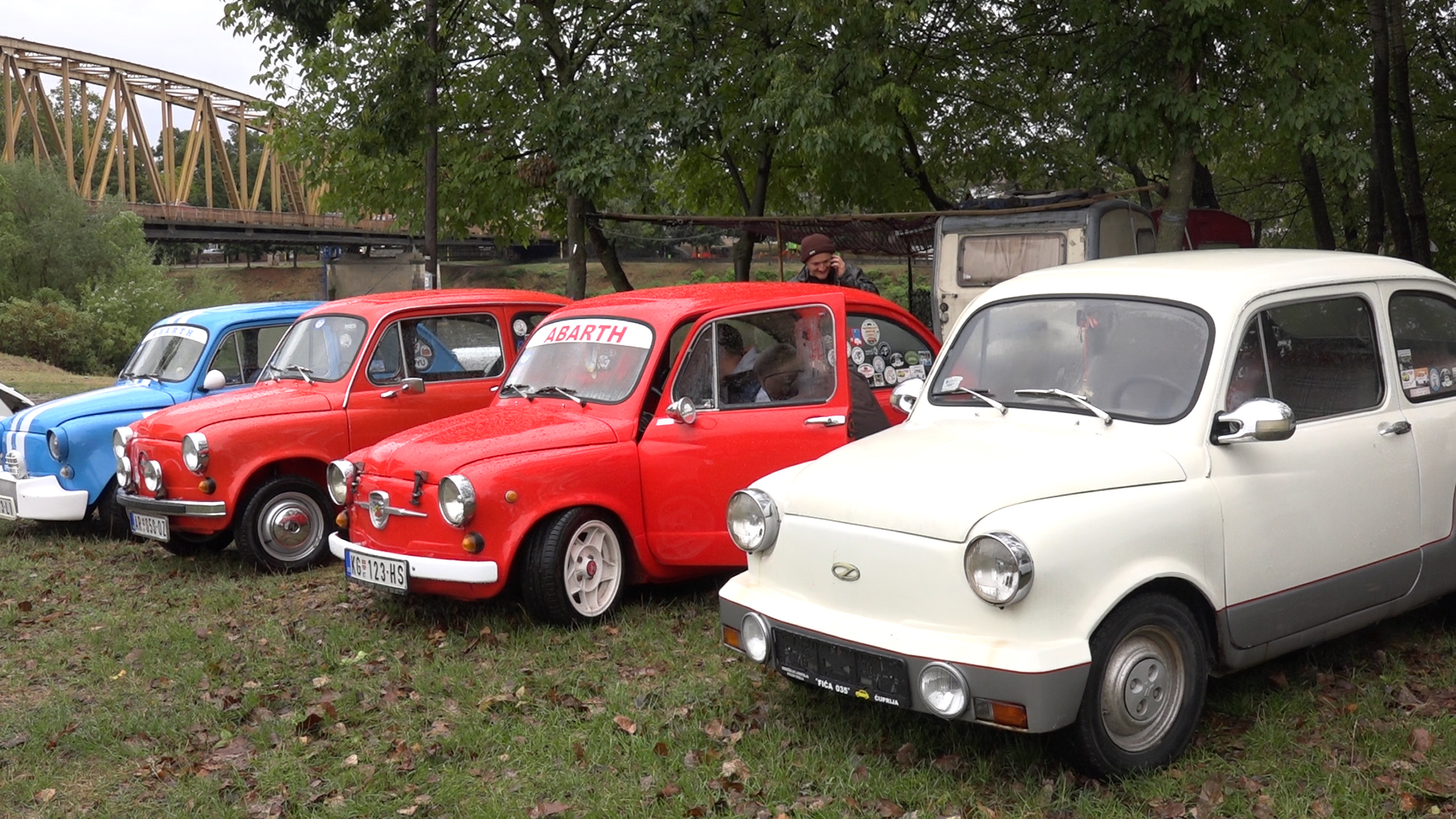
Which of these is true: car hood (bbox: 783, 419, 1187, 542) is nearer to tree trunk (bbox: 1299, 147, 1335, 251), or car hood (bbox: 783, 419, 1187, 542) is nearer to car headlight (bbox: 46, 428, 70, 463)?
car headlight (bbox: 46, 428, 70, 463)

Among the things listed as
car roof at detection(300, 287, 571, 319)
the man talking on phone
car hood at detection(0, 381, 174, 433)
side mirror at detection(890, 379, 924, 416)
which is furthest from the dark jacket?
car hood at detection(0, 381, 174, 433)

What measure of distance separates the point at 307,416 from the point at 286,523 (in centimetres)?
72

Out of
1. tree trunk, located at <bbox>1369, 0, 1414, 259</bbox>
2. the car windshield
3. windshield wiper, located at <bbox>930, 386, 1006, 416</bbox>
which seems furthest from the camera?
tree trunk, located at <bbox>1369, 0, 1414, 259</bbox>

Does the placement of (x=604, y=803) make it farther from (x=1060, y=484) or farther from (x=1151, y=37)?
(x=1151, y=37)

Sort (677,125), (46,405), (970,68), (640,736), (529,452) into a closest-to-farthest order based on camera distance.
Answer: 1. (640,736)
2. (529,452)
3. (46,405)
4. (677,125)
5. (970,68)

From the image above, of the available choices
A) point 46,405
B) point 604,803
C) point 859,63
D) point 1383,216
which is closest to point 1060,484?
point 604,803

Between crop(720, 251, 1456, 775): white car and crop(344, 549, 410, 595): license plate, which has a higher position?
crop(720, 251, 1456, 775): white car

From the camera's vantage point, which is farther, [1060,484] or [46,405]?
[46,405]

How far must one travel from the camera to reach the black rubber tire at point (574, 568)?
658 cm

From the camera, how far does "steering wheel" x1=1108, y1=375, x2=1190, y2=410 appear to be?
486 centimetres

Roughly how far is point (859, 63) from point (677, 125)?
2403 millimetres

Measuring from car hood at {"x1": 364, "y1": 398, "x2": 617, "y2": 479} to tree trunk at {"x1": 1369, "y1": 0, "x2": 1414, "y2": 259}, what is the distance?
11.3m

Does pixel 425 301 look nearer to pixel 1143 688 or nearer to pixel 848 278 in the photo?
pixel 848 278

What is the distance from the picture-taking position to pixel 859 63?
14141 millimetres
